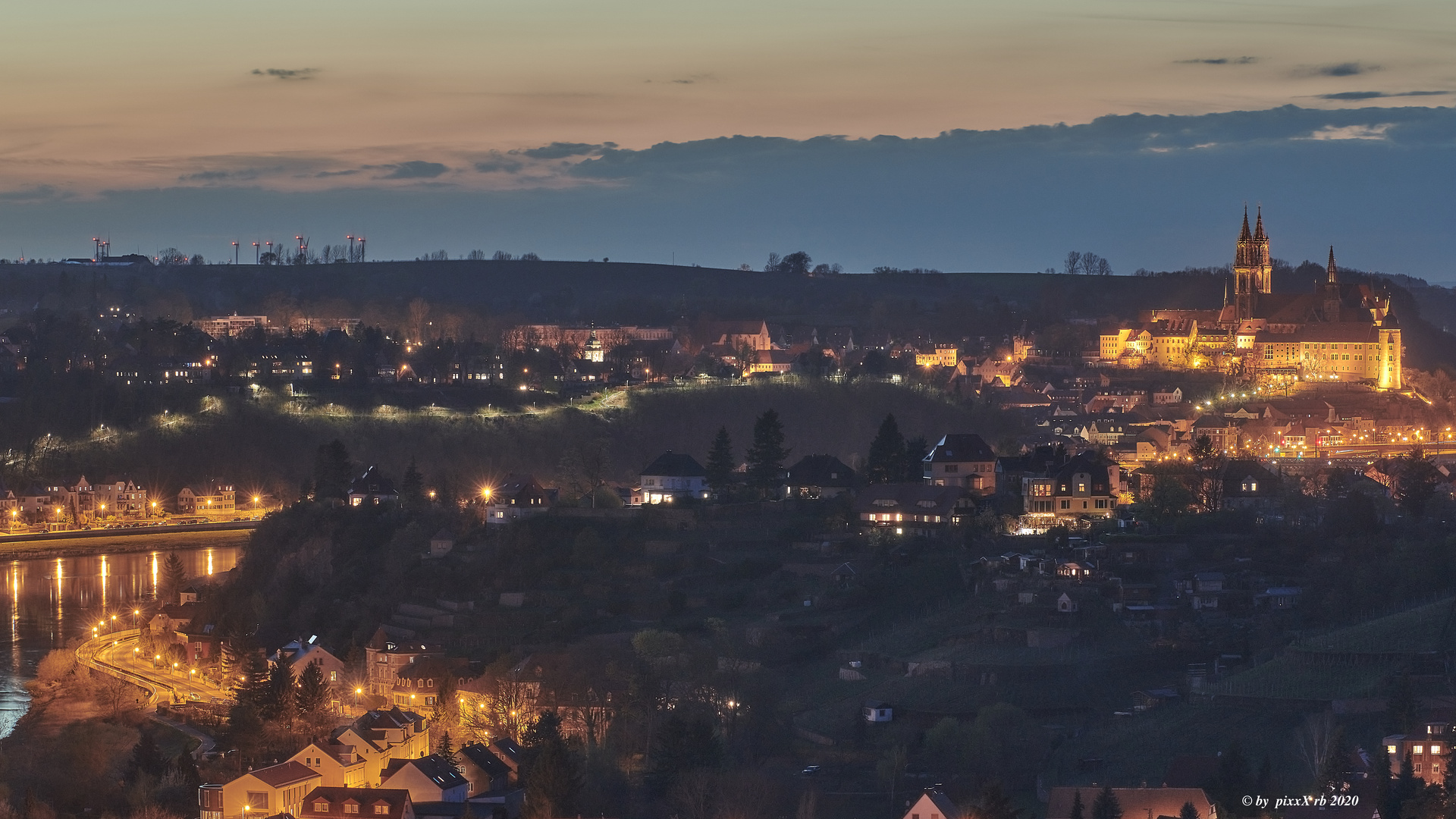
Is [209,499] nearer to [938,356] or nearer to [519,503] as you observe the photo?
[519,503]

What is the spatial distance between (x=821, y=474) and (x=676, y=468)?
13.6 ft

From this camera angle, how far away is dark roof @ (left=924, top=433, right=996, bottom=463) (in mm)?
57688

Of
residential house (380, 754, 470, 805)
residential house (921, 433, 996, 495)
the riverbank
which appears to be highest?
residential house (921, 433, 996, 495)

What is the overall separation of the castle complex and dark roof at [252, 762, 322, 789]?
54077mm

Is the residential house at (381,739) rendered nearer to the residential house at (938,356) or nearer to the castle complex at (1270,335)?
the castle complex at (1270,335)

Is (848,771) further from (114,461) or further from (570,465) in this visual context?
(114,461)

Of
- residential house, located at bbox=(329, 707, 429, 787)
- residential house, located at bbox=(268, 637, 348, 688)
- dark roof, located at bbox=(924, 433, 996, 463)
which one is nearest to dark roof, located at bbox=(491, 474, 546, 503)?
residential house, located at bbox=(268, 637, 348, 688)

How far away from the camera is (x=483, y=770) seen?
3784cm

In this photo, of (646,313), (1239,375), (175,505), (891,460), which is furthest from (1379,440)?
(646,313)

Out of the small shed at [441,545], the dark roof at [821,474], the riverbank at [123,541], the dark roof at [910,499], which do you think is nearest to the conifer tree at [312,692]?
the small shed at [441,545]

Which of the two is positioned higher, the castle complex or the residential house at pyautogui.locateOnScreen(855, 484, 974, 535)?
the castle complex

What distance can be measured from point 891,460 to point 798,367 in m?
39.5

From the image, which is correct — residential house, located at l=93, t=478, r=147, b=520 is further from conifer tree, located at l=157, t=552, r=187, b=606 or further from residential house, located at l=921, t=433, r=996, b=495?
residential house, located at l=921, t=433, r=996, b=495

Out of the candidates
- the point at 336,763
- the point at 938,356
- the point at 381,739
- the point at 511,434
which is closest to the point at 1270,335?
the point at 938,356
